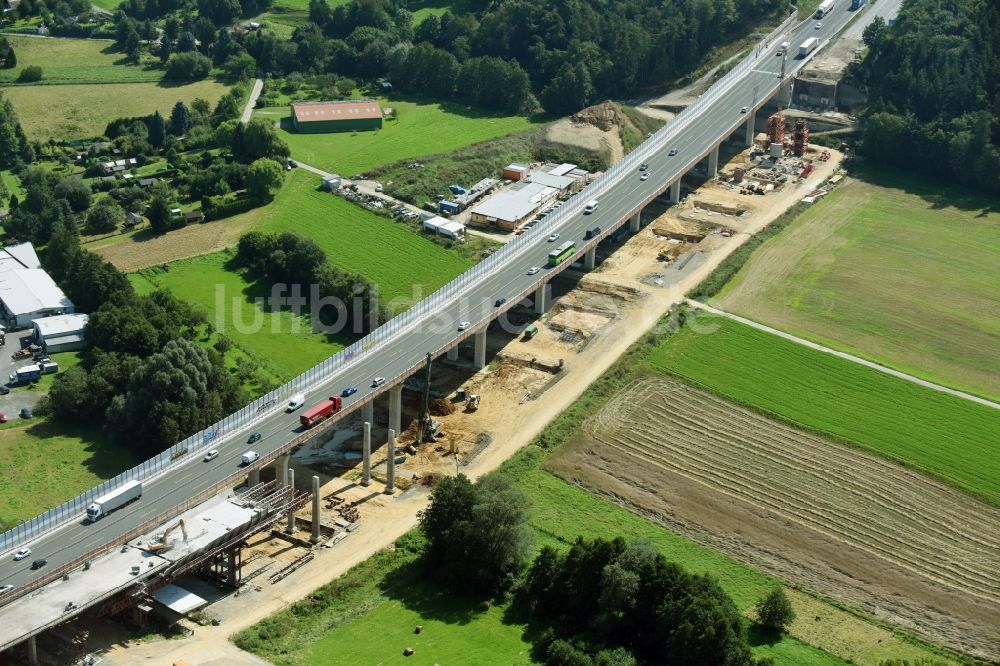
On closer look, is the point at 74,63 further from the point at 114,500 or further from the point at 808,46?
the point at 114,500

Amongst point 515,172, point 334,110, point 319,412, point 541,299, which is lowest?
point 541,299

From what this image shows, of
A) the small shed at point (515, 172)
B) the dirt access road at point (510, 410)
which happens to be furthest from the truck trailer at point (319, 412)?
the small shed at point (515, 172)

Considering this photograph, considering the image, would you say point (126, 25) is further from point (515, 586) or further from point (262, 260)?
point (515, 586)

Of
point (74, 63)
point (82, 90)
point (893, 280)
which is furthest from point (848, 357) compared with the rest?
point (74, 63)

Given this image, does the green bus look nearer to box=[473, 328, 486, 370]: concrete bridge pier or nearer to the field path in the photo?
the field path

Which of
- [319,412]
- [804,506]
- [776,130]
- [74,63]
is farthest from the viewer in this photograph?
[74,63]

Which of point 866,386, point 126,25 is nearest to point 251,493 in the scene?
point 866,386

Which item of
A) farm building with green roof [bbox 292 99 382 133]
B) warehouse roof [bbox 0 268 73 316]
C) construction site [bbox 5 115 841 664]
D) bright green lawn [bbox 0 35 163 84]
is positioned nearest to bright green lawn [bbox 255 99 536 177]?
farm building with green roof [bbox 292 99 382 133]
